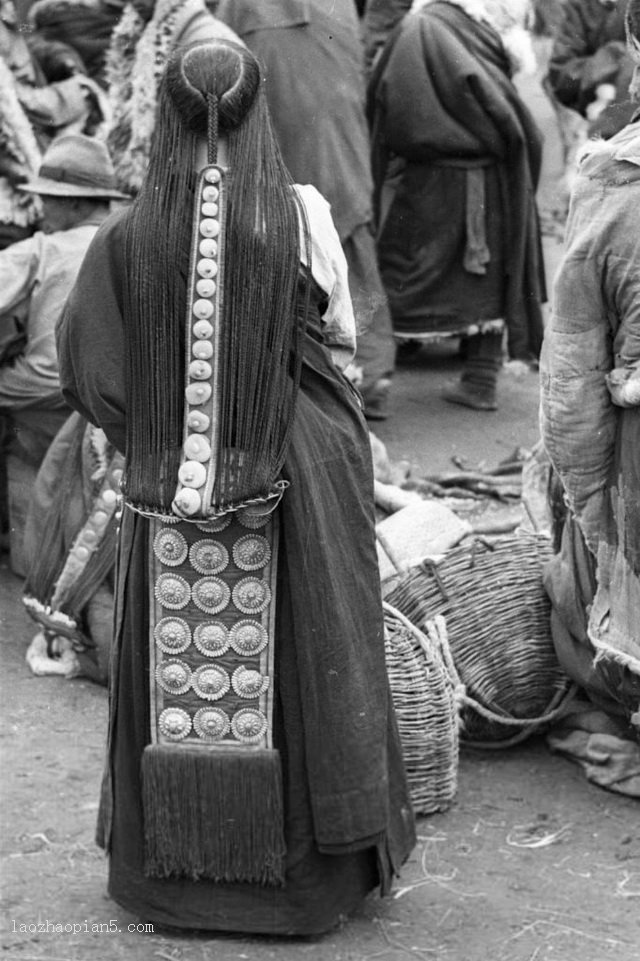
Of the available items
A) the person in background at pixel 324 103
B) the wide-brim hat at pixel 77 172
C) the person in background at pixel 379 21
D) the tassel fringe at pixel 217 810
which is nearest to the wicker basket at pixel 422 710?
the tassel fringe at pixel 217 810

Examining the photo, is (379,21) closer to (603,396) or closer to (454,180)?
(454,180)

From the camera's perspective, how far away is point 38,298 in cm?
573

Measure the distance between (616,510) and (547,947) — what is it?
3.75 ft

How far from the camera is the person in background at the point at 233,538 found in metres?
3.54

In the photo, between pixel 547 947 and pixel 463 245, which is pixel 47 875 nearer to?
pixel 547 947

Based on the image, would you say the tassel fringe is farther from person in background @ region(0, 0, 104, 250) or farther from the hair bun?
person in background @ region(0, 0, 104, 250)

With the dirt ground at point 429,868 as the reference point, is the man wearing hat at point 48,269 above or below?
above

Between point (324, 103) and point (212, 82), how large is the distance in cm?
359

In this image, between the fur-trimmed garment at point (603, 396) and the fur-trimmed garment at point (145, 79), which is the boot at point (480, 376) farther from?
the fur-trimmed garment at point (603, 396)

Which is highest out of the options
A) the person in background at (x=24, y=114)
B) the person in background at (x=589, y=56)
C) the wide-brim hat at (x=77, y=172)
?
the wide-brim hat at (x=77, y=172)

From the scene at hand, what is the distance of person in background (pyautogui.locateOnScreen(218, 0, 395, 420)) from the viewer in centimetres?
686

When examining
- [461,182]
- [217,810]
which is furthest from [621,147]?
[461,182]

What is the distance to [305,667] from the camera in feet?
12.2

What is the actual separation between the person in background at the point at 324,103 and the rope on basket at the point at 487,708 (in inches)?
88.5
